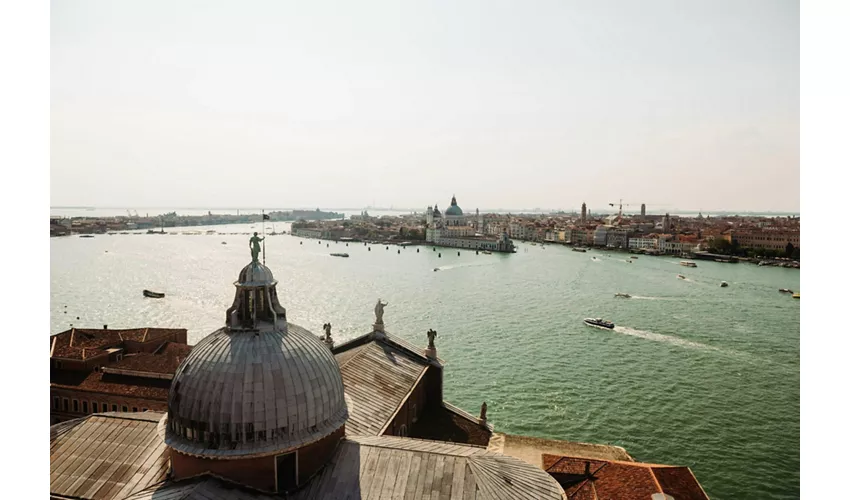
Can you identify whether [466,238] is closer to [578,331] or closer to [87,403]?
[578,331]

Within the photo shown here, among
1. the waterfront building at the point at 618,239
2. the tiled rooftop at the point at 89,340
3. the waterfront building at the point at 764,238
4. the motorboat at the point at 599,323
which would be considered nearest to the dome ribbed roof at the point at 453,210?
the waterfront building at the point at 618,239

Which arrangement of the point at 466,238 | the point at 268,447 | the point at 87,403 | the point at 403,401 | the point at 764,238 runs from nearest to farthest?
the point at 268,447
the point at 403,401
the point at 87,403
the point at 764,238
the point at 466,238

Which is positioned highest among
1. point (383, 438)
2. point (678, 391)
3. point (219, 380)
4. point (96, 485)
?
point (219, 380)

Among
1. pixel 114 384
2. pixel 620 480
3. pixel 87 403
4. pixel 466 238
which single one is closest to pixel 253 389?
pixel 620 480

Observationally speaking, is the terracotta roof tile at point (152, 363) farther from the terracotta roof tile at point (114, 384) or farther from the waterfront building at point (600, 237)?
the waterfront building at point (600, 237)
